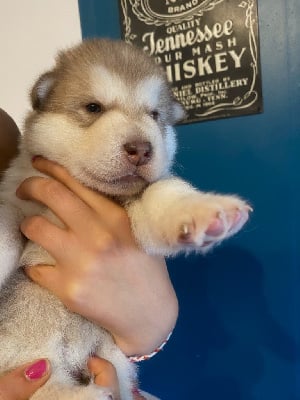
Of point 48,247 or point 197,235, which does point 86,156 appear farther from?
point 197,235

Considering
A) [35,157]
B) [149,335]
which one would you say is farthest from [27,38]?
[149,335]

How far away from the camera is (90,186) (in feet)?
3.89

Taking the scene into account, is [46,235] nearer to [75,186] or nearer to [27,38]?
[75,186]

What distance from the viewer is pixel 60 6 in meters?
2.50

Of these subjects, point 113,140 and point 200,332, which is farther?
point 200,332

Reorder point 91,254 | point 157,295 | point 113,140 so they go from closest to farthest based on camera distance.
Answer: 1. point 113,140
2. point 91,254
3. point 157,295

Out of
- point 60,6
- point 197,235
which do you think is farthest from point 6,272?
point 60,6

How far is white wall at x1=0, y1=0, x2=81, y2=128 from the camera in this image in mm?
2500

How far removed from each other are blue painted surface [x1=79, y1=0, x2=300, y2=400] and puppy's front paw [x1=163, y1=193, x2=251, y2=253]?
108 centimetres

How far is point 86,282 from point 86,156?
337 millimetres

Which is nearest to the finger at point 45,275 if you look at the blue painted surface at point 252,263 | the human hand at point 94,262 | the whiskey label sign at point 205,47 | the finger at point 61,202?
the human hand at point 94,262

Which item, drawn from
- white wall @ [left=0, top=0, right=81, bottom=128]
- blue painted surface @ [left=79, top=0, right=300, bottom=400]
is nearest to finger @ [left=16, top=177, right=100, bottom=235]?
blue painted surface @ [left=79, top=0, right=300, bottom=400]

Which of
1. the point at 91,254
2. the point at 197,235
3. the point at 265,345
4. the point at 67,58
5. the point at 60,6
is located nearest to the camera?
the point at 197,235

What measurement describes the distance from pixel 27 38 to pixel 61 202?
1826 mm
